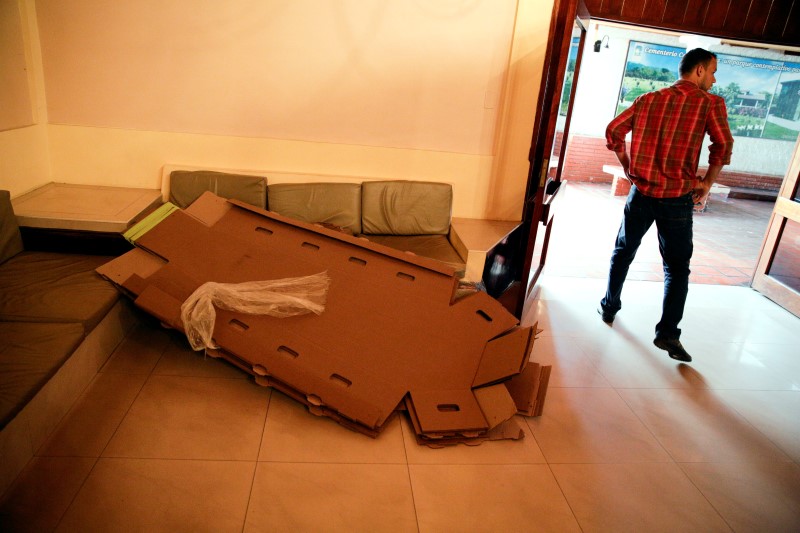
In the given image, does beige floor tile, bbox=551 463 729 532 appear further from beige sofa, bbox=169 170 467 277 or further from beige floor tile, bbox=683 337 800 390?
beige sofa, bbox=169 170 467 277

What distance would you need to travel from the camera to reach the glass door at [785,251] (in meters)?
4.16

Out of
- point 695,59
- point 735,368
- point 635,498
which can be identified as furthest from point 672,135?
point 635,498

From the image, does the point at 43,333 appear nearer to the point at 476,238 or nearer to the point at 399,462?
the point at 399,462

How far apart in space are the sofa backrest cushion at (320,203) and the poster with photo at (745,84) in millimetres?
8050

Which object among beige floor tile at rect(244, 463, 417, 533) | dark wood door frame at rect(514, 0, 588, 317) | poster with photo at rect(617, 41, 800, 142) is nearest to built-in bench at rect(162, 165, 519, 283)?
dark wood door frame at rect(514, 0, 588, 317)

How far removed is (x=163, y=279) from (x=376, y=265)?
1.06 m

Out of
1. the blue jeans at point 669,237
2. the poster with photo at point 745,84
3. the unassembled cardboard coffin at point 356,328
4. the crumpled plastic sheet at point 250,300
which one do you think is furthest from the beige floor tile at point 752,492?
the poster with photo at point 745,84

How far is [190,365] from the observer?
8.59ft

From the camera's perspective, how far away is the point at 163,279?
2.61 m

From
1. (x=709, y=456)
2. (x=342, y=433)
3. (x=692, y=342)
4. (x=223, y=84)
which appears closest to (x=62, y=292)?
(x=342, y=433)

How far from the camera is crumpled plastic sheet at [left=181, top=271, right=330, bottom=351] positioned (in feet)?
7.71

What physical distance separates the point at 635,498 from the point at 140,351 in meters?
2.37

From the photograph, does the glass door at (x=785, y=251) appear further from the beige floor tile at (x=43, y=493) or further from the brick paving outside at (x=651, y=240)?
the beige floor tile at (x=43, y=493)

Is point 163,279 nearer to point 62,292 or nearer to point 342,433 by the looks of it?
point 62,292
